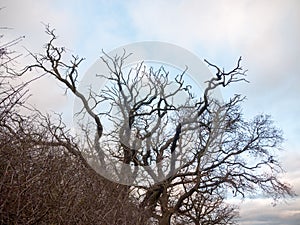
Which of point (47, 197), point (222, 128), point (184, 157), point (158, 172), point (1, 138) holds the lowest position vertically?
point (47, 197)

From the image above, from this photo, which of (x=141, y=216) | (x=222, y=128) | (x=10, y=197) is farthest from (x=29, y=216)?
(x=222, y=128)

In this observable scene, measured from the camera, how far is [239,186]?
15062 millimetres

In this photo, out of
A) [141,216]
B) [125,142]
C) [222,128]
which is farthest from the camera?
[222,128]

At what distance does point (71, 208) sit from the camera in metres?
3.75

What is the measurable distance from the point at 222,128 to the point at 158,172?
10.6ft

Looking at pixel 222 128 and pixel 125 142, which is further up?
pixel 222 128

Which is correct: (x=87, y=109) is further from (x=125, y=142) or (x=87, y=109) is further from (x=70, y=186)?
(x=70, y=186)

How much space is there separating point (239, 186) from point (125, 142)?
206 inches

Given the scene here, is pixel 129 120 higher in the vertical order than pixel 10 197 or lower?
higher

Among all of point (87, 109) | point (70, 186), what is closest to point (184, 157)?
point (87, 109)

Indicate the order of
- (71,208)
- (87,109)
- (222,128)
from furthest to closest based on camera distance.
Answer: (222,128)
(87,109)
(71,208)

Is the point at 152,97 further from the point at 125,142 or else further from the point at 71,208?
the point at 71,208

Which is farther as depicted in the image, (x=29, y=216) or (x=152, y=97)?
(x=152, y=97)

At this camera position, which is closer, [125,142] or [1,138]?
[1,138]
